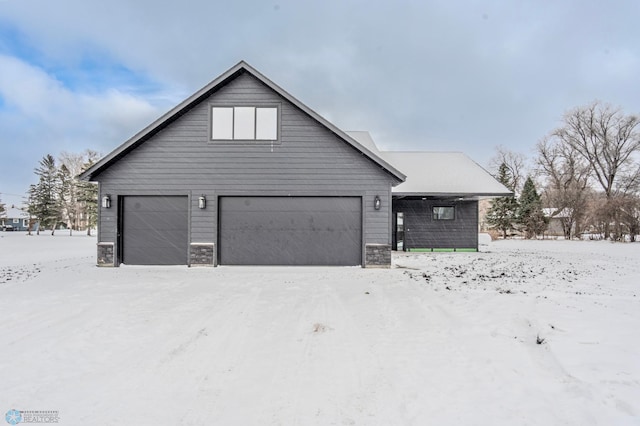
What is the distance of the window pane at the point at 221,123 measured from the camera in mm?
10406

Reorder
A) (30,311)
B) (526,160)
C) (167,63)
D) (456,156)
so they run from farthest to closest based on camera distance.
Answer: (526,160)
(167,63)
(456,156)
(30,311)

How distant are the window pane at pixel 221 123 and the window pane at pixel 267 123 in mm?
861

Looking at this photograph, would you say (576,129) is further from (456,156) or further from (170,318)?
(170,318)

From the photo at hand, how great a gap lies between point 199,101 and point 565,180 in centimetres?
3591

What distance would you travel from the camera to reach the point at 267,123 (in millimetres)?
10453

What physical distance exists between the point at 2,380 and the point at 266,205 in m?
7.73

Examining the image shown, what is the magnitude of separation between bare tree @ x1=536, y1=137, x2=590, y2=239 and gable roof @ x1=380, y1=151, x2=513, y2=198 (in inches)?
594

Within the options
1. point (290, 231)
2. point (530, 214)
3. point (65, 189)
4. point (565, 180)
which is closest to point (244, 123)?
point (290, 231)

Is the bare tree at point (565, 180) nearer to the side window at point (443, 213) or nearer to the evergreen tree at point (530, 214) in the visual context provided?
the evergreen tree at point (530, 214)

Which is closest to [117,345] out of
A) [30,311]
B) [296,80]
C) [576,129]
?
[30,311]

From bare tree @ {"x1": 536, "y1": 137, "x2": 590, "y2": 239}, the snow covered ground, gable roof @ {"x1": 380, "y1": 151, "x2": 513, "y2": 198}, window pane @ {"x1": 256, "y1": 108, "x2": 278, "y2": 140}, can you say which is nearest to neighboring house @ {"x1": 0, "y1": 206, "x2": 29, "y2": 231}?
window pane @ {"x1": 256, "y1": 108, "x2": 278, "y2": 140}

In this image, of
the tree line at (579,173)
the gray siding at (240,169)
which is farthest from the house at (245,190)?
the tree line at (579,173)

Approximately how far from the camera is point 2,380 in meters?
3.07

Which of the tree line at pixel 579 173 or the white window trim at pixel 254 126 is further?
the tree line at pixel 579 173
